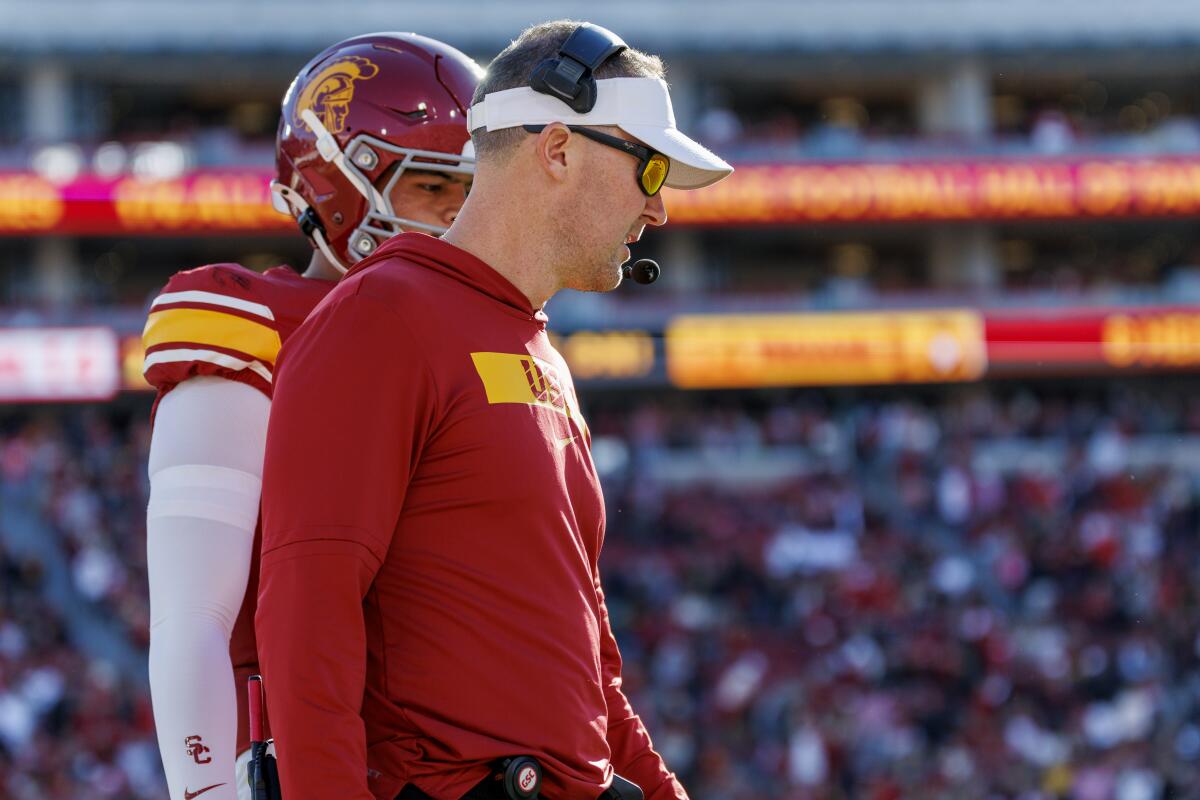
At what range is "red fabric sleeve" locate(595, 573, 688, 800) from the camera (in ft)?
8.20

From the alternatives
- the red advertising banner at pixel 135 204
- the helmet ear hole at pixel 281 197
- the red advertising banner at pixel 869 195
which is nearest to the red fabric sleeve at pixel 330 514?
the helmet ear hole at pixel 281 197

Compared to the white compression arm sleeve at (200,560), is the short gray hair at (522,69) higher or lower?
higher

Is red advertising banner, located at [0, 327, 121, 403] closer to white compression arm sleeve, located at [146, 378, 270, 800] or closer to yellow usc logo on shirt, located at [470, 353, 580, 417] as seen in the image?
white compression arm sleeve, located at [146, 378, 270, 800]

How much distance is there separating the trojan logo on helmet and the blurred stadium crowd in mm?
11055

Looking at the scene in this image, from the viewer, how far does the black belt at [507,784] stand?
2.06m

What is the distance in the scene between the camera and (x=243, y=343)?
253 centimetres

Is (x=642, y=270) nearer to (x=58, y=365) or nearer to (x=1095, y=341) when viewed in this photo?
(x=58, y=365)

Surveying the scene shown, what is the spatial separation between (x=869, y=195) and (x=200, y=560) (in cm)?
2365

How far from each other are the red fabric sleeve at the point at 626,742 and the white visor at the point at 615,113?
0.63m

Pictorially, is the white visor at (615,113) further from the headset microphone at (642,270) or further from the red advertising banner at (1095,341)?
the red advertising banner at (1095,341)

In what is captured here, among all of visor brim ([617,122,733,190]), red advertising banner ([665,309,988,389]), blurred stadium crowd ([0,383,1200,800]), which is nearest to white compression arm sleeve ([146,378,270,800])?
visor brim ([617,122,733,190])

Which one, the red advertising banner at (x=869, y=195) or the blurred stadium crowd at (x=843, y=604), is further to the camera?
the red advertising banner at (x=869, y=195)

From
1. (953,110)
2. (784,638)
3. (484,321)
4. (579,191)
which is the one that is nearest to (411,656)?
(484,321)

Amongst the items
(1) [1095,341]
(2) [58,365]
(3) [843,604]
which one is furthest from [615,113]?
(1) [1095,341]
